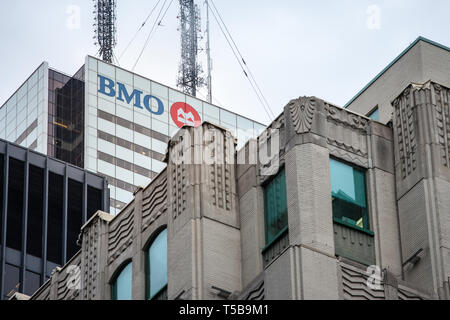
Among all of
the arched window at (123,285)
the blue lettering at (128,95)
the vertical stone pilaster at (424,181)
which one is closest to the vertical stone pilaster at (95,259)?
the arched window at (123,285)

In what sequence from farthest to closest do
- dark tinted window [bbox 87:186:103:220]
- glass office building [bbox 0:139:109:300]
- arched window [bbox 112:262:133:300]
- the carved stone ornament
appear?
1. dark tinted window [bbox 87:186:103:220]
2. glass office building [bbox 0:139:109:300]
3. arched window [bbox 112:262:133:300]
4. the carved stone ornament

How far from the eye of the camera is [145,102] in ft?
538

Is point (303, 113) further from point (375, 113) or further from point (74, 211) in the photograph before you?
point (74, 211)

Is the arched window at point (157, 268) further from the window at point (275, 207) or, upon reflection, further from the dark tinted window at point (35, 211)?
the dark tinted window at point (35, 211)

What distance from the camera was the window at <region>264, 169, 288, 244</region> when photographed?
1537 inches

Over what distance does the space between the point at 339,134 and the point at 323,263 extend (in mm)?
7070

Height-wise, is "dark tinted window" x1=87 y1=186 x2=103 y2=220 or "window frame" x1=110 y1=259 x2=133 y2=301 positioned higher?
"dark tinted window" x1=87 y1=186 x2=103 y2=220

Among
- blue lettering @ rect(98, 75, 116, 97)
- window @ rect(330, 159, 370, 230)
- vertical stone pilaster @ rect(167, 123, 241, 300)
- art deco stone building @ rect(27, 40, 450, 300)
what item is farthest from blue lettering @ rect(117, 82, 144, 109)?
window @ rect(330, 159, 370, 230)

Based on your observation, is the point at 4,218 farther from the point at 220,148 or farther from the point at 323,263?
the point at 323,263

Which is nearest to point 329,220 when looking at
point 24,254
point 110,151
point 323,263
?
point 323,263

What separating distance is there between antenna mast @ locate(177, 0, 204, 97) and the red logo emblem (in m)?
2.76

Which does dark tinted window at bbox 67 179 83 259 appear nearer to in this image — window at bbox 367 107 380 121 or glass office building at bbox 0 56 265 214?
glass office building at bbox 0 56 265 214

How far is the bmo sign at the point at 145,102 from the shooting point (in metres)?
162
